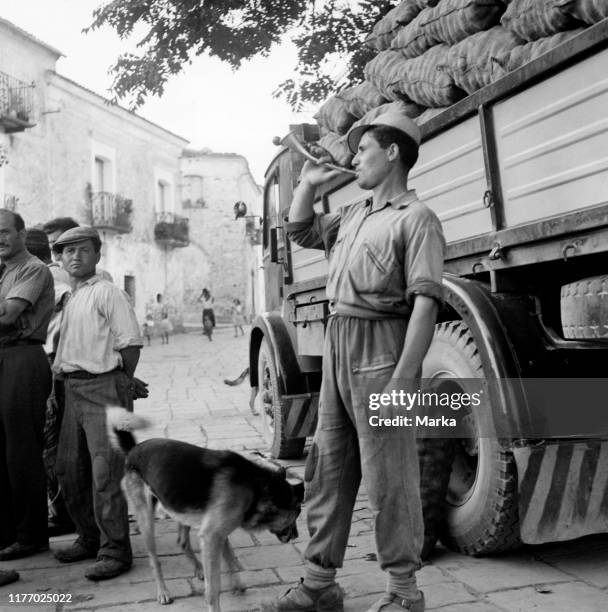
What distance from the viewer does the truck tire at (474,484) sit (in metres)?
3.43

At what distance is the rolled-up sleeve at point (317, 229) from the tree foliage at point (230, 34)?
7633 millimetres

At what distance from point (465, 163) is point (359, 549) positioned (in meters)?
2.04

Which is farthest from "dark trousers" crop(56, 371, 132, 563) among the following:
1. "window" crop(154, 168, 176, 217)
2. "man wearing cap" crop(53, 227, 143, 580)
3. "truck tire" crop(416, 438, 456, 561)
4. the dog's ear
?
"window" crop(154, 168, 176, 217)

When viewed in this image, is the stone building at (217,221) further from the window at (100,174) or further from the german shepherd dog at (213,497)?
the german shepherd dog at (213,497)

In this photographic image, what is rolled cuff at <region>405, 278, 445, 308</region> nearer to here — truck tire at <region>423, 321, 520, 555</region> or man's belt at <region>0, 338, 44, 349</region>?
truck tire at <region>423, 321, 520, 555</region>

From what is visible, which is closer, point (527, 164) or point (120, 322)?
point (527, 164)

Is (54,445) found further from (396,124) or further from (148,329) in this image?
(148,329)

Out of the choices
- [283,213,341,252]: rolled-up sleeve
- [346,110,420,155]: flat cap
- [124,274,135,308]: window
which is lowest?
[283,213,341,252]: rolled-up sleeve

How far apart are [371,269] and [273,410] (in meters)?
3.85

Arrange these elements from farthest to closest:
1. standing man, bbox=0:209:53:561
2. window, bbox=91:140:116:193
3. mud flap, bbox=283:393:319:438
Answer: window, bbox=91:140:116:193, mud flap, bbox=283:393:319:438, standing man, bbox=0:209:53:561

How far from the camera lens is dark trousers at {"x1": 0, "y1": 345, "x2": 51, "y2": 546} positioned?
4.00 metres

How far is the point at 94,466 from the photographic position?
3.81m

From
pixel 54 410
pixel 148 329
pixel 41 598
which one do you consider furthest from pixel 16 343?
pixel 148 329

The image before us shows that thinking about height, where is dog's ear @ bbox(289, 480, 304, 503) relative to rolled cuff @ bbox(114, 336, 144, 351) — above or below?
below
